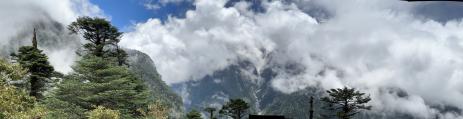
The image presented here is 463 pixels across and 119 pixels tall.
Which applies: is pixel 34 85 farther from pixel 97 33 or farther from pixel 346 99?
pixel 346 99

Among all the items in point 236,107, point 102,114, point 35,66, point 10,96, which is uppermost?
point 236,107

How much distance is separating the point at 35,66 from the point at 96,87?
12.8m

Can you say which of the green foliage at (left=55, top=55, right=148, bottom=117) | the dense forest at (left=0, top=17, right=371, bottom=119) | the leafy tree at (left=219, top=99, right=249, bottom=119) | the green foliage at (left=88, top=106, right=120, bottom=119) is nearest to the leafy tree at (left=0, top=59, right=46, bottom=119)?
the dense forest at (left=0, top=17, right=371, bottom=119)

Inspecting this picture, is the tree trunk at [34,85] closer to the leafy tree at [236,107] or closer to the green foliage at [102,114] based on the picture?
the green foliage at [102,114]

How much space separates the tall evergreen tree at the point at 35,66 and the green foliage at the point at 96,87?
734 cm

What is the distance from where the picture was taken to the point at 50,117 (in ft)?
186

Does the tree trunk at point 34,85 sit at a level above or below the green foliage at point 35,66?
below

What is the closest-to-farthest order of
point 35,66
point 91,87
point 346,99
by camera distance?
point 91,87
point 35,66
point 346,99

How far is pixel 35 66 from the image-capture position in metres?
70.6

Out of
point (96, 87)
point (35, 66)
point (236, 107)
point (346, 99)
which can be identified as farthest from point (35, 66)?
point (236, 107)

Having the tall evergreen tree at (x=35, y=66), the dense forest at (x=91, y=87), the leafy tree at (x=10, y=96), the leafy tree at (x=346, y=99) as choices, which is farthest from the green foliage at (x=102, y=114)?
the leafy tree at (x=346, y=99)

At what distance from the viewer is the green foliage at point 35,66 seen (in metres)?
69.8

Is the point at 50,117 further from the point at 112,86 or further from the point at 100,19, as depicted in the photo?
the point at 100,19

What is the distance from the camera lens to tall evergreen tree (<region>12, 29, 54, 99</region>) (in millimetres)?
69756
